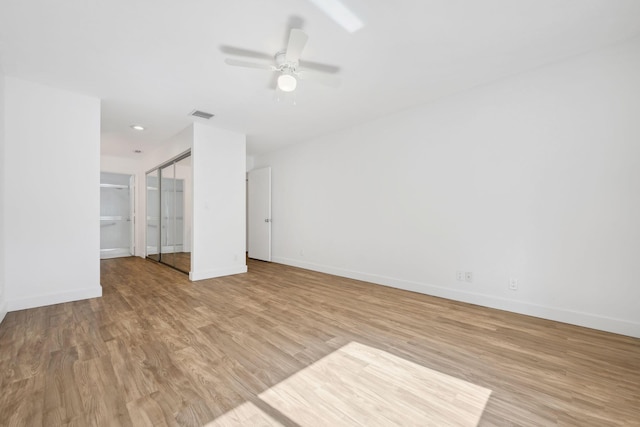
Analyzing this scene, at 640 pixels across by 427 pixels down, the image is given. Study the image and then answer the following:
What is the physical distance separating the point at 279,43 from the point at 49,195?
3.23 m

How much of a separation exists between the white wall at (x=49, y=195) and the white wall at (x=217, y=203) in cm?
129

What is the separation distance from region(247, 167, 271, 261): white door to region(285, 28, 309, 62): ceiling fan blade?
13.2 feet

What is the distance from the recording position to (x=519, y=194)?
294 cm

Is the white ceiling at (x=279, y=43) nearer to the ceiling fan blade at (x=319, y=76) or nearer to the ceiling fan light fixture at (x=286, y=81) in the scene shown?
the ceiling fan blade at (x=319, y=76)

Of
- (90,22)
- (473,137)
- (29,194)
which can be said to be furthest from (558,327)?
(29,194)

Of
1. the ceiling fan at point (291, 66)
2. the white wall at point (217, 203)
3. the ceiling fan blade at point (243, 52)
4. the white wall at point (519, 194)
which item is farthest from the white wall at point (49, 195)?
the white wall at point (519, 194)

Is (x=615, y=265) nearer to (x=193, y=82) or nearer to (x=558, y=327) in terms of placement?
(x=558, y=327)

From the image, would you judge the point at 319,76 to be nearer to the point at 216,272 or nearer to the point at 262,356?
the point at 262,356

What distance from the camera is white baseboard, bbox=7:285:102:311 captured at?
2977 millimetres

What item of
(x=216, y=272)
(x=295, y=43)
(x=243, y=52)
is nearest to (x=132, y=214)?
(x=216, y=272)

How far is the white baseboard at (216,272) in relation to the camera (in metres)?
4.34

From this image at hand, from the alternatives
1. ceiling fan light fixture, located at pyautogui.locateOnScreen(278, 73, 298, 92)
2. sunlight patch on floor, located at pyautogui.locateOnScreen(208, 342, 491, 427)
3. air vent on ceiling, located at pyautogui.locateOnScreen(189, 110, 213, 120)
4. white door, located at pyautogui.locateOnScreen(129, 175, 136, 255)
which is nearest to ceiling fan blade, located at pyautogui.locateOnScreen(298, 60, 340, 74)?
ceiling fan light fixture, located at pyautogui.locateOnScreen(278, 73, 298, 92)

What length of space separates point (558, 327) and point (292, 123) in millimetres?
4249

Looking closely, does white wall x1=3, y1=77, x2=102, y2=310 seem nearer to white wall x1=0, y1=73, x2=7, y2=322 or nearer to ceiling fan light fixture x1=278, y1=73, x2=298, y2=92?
white wall x1=0, y1=73, x2=7, y2=322
